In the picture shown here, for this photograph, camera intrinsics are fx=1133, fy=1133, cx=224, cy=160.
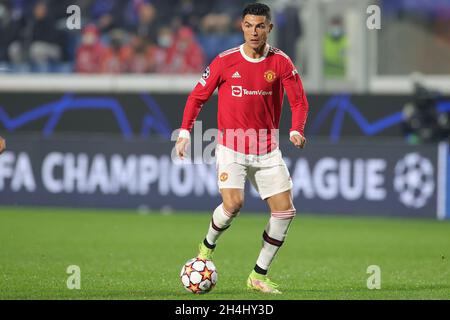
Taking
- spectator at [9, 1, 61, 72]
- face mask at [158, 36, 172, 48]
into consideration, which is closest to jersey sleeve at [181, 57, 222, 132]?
face mask at [158, 36, 172, 48]

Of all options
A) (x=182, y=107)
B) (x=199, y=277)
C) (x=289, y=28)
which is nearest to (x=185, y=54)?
(x=182, y=107)

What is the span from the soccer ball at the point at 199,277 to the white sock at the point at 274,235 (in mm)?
509

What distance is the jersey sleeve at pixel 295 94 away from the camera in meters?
9.19

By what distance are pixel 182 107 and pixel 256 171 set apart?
10790 mm

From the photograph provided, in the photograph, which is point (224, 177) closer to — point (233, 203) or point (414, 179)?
point (233, 203)

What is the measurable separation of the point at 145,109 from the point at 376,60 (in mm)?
4244

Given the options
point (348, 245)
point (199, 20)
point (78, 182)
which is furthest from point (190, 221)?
point (199, 20)

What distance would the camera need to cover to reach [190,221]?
1709cm

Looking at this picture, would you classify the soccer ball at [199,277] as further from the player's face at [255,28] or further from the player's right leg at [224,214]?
the player's face at [255,28]

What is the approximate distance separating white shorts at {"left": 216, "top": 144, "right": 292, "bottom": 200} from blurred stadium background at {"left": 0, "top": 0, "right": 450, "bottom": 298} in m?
6.71

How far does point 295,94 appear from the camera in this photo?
922 cm

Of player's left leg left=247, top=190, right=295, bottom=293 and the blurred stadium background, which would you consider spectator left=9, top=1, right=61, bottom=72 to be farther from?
player's left leg left=247, top=190, right=295, bottom=293
